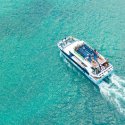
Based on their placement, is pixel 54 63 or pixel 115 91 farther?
pixel 54 63

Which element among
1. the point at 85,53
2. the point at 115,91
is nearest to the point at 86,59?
the point at 85,53

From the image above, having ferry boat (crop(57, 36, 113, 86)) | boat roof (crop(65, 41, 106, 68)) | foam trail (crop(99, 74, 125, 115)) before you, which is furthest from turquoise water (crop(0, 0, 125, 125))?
boat roof (crop(65, 41, 106, 68))

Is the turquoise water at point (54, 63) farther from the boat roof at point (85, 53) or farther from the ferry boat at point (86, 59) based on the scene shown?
the boat roof at point (85, 53)

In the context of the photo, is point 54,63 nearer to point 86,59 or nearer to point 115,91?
point 86,59

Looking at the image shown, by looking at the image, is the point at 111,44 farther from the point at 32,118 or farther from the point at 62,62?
the point at 32,118

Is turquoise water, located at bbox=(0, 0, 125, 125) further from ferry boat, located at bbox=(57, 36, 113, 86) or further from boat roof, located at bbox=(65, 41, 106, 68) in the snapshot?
boat roof, located at bbox=(65, 41, 106, 68)

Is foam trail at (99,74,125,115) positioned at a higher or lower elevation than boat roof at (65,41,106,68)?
lower
